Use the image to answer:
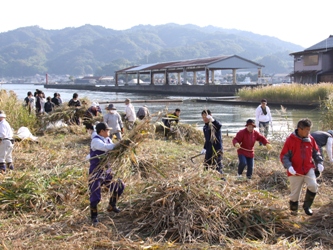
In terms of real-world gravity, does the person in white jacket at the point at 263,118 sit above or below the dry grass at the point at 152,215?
above

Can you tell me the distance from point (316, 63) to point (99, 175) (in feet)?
131

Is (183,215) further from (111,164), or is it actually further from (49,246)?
(49,246)

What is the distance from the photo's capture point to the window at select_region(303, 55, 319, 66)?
134 feet

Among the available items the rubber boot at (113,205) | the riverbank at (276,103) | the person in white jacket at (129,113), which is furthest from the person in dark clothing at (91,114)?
the riverbank at (276,103)

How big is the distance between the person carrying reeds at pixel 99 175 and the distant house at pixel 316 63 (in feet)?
120

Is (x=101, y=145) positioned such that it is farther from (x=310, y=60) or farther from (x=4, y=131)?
(x=310, y=60)

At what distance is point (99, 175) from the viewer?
5016 mm

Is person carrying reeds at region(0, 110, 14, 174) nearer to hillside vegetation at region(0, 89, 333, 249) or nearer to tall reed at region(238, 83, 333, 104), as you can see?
hillside vegetation at region(0, 89, 333, 249)

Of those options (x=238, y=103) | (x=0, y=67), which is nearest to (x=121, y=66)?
(x=0, y=67)

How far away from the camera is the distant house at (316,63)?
3973 cm

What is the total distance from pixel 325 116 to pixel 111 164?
26.1ft

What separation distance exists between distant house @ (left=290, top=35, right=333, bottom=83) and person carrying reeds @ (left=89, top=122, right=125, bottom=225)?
36607 millimetres

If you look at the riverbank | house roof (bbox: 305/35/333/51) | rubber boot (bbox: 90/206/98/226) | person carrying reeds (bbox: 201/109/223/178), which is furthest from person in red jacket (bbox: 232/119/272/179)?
house roof (bbox: 305/35/333/51)

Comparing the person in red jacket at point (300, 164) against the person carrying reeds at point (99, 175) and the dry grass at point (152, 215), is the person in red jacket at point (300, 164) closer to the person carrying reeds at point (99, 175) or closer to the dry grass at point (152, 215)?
the dry grass at point (152, 215)
